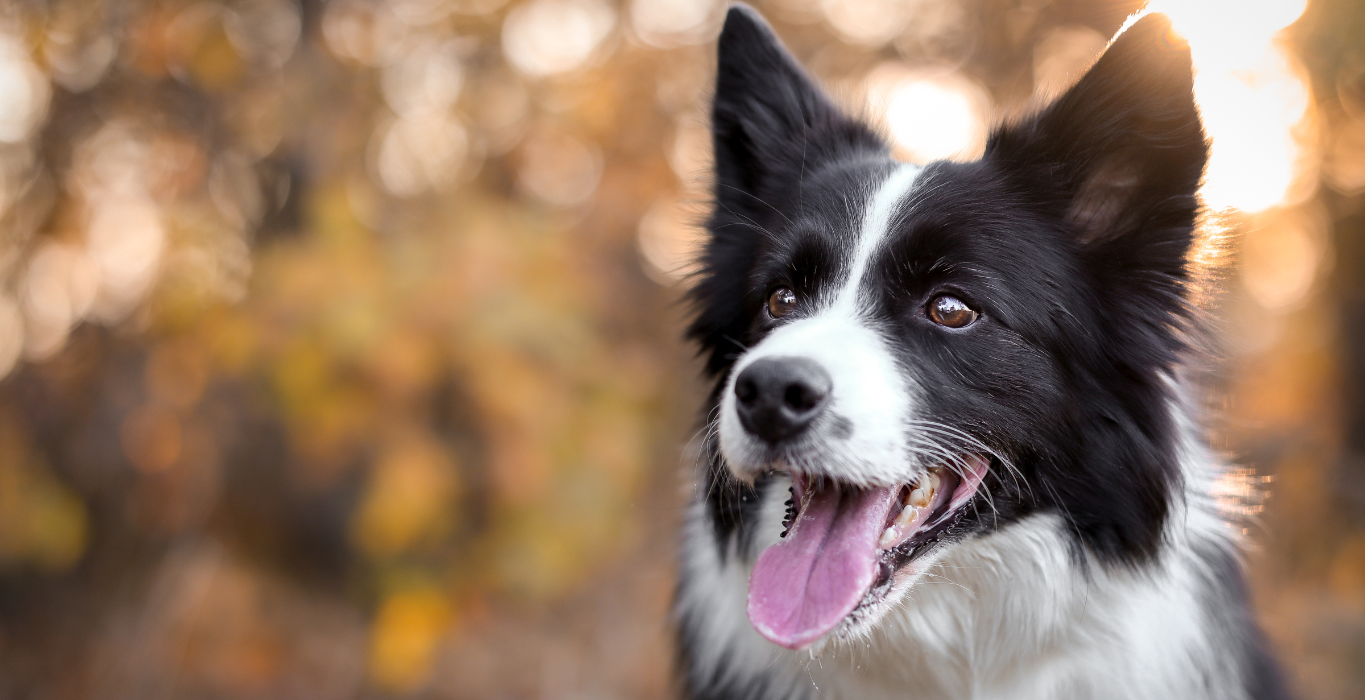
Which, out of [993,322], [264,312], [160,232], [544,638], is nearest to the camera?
[993,322]

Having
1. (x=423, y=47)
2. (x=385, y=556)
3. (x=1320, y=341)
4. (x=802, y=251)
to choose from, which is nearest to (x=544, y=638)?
(x=385, y=556)

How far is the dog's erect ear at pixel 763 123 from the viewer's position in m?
2.94

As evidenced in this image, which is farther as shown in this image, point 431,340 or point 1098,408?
point 431,340

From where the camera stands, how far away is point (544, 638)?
21.2ft

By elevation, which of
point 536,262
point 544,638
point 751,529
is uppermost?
point 751,529

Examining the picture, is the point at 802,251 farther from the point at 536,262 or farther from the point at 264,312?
the point at 264,312

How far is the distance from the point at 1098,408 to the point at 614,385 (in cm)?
351

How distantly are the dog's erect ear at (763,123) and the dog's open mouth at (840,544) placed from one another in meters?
1.10

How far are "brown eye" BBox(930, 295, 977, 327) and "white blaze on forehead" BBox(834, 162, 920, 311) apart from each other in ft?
0.71

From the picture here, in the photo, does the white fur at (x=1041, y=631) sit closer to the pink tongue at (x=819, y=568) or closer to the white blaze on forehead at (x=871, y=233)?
the pink tongue at (x=819, y=568)

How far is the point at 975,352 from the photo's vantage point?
2268 mm

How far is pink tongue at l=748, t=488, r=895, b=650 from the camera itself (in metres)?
2.08

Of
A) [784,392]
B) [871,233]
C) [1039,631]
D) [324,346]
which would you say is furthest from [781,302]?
[324,346]

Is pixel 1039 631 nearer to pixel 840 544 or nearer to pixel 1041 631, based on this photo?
pixel 1041 631
